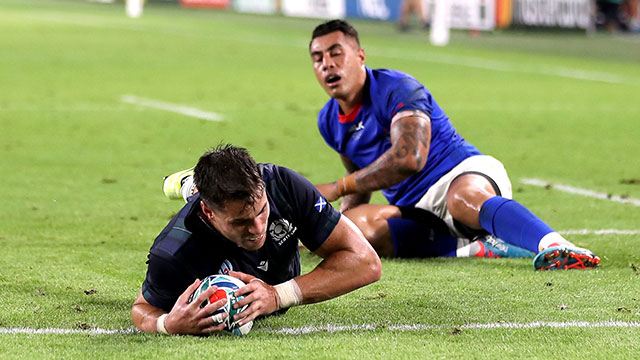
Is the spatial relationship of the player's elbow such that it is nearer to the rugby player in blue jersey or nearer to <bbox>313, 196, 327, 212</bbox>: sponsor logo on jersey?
the rugby player in blue jersey

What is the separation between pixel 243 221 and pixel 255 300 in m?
0.39

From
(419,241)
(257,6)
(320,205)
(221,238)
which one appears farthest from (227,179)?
(257,6)

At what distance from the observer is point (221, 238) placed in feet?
15.5

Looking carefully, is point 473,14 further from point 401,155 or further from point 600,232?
point 401,155

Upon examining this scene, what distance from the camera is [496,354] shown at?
4.46m

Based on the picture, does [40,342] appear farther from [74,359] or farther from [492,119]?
[492,119]

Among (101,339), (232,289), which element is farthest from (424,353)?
(101,339)

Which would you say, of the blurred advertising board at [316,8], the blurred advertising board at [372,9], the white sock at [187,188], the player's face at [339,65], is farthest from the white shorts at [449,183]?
the blurred advertising board at [316,8]

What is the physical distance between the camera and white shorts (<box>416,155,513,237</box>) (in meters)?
6.75

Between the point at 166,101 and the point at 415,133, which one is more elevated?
the point at 415,133

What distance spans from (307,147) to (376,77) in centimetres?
471

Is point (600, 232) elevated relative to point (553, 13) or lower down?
elevated

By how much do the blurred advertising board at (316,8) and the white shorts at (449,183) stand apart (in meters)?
26.4

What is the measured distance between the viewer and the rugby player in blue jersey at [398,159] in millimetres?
6535
